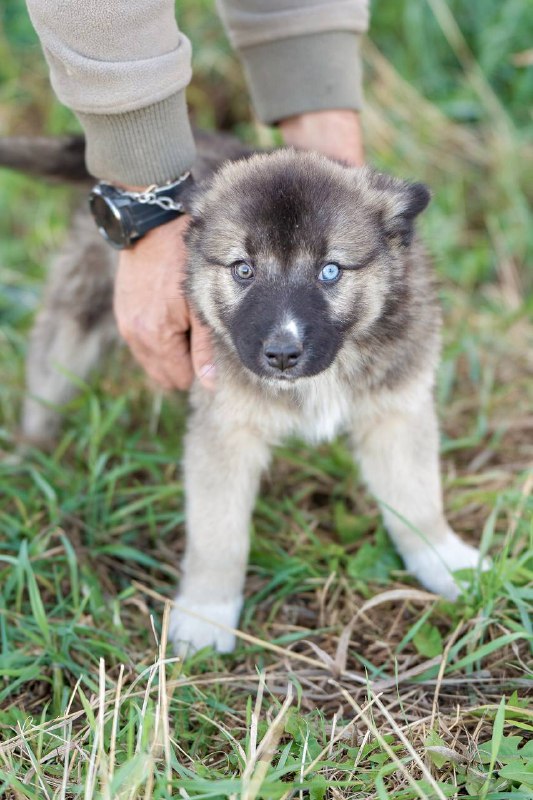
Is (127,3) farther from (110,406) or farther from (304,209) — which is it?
(110,406)

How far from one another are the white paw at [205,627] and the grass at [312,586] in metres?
0.06

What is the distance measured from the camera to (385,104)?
16.7 feet

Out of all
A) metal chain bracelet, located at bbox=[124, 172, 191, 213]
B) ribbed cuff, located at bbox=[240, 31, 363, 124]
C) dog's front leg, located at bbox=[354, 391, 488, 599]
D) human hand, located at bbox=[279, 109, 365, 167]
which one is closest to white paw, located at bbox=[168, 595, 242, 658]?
dog's front leg, located at bbox=[354, 391, 488, 599]

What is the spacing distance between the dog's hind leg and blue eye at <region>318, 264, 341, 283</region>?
1.22 meters

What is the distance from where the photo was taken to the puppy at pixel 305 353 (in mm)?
2342

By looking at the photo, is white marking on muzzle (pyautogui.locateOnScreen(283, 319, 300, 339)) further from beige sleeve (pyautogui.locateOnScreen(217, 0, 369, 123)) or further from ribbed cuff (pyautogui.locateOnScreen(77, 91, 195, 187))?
beige sleeve (pyautogui.locateOnScreen(217, 0, 369, 123))

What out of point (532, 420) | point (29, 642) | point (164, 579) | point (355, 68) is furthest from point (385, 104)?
point (29, 642)

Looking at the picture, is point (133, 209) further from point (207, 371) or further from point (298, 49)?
point (298, 49)

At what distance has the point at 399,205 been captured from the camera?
8.25 feet

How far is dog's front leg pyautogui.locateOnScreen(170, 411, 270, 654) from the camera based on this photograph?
2689 mm

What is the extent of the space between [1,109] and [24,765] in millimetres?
Result: 4483

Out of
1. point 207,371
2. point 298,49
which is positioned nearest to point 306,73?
point 298,49

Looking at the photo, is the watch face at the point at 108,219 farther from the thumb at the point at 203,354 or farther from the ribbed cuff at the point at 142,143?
the thumb at the point at 203,354

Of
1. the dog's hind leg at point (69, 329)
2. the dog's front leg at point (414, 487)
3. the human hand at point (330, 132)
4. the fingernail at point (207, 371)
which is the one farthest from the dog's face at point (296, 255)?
the dog's hind leg at point (69, 329)
